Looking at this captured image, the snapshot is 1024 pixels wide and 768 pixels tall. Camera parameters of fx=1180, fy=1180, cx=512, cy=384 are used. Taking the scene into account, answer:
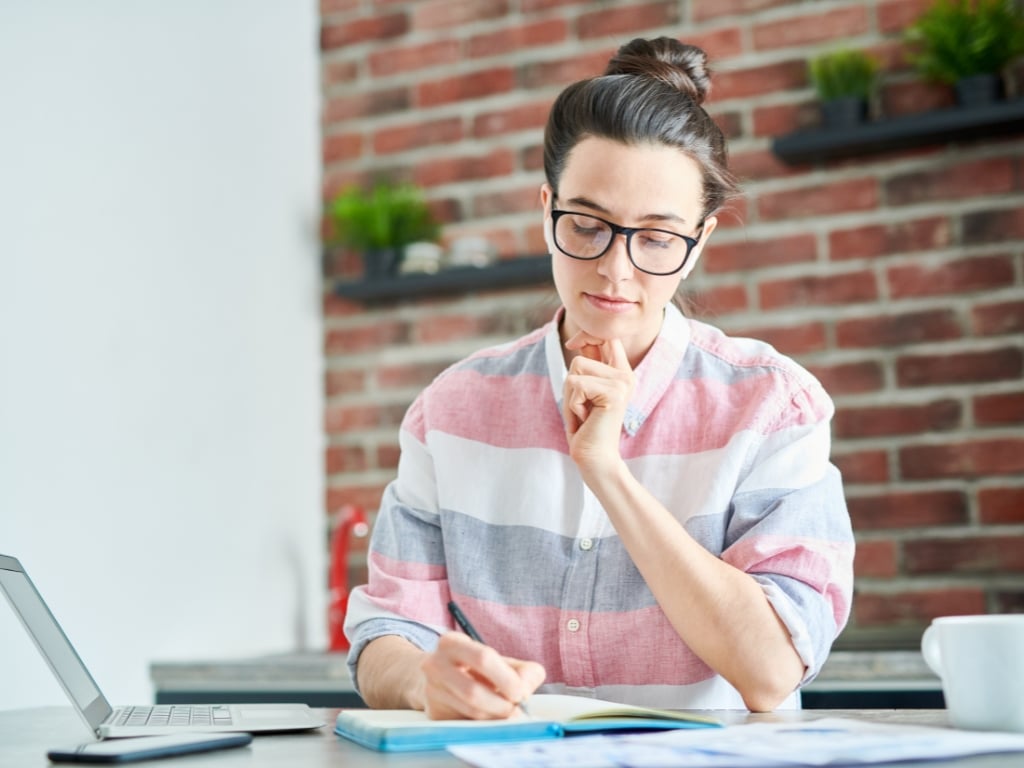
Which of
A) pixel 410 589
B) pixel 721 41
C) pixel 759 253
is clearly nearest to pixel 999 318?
pixel 759 253

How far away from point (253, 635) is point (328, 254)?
929 millimetres

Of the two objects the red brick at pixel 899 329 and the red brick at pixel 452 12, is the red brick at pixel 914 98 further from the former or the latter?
the red brick at pixel 452 12

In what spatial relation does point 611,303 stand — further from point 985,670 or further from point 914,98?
point 914,98

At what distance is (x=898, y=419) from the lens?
2314 mm

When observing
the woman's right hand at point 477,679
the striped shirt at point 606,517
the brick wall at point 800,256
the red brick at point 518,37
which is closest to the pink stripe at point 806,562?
the striped shirt at point 606,517

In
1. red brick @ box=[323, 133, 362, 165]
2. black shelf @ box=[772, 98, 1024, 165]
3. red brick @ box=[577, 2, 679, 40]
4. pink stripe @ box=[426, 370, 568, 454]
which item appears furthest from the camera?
red brick @ box=[323, 133, 362, 165]

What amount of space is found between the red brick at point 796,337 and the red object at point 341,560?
3.21 feet

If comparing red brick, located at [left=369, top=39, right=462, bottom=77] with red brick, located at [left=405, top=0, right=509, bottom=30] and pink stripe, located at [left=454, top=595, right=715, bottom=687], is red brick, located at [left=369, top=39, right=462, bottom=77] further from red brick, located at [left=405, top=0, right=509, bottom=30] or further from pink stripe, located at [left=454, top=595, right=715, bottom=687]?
pink stripe, located at [left=454, top=595, right=715, bottom=687]

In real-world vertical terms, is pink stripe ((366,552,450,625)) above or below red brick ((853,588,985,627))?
above

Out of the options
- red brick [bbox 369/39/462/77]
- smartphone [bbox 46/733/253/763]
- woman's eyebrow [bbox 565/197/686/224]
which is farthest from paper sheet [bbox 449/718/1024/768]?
red brick [bbox 369/39/462/77]

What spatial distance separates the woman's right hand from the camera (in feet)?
3.13

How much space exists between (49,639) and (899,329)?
69.2 inches

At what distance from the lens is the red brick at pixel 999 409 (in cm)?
222

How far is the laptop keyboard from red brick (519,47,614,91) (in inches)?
70.5
